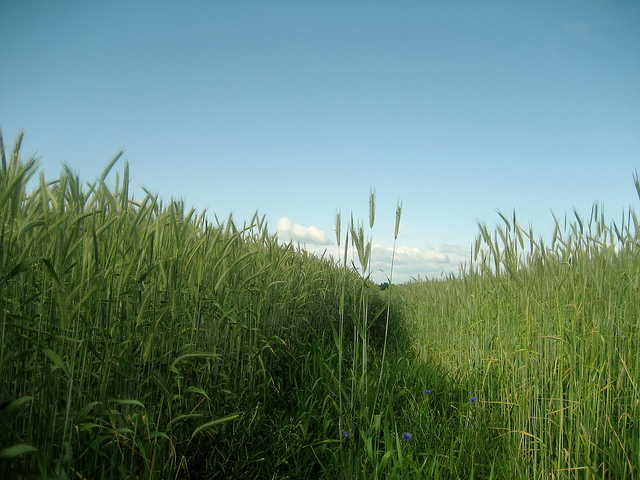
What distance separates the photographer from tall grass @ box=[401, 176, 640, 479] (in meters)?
1.81

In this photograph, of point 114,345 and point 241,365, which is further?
point 241,365

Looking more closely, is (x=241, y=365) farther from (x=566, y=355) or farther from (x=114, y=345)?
(x=566, y=355)

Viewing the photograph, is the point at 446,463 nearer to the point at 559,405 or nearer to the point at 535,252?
the point at 559,405

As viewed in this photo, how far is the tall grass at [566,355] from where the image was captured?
181 cm

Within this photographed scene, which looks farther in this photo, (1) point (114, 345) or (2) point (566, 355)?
(2) point (566, 355)

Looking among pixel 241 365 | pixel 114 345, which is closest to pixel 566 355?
pixel 241 365

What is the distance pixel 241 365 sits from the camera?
205 centimetres

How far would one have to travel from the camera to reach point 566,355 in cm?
205

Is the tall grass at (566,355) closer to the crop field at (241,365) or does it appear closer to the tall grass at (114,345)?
the crop field at (241,365)

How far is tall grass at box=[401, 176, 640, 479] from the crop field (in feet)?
0.04

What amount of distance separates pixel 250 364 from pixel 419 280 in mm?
5405

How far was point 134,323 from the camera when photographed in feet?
4.50

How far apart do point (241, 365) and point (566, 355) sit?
1.72 m

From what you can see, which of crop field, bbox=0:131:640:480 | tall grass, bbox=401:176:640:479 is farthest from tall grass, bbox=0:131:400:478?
tall grass, bbox=401:176:640:479
